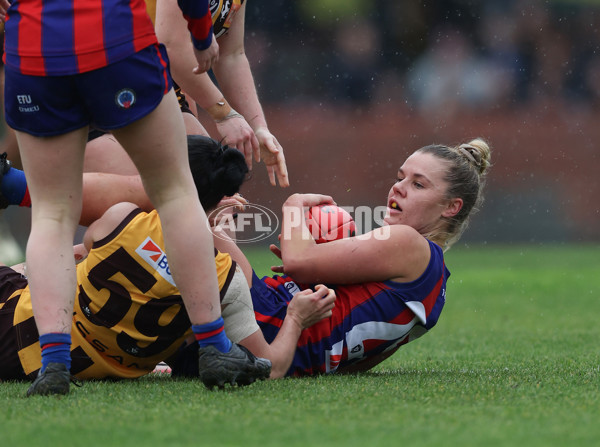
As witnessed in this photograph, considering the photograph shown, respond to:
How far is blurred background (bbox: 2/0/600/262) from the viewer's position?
53.3 ft

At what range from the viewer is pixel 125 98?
2.81 m

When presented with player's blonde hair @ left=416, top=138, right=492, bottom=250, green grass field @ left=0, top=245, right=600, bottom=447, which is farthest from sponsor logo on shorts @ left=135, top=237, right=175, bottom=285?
player's blonde hair @ left=416, top=138, right=492, bottom=250

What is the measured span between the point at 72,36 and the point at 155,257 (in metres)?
0.77

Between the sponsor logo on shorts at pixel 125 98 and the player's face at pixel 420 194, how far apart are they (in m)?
1.41

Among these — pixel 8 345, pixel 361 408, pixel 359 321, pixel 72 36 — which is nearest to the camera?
pixel 361 408

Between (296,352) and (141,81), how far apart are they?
1.24 metres

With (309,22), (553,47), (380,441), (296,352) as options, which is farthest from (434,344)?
(309,22)

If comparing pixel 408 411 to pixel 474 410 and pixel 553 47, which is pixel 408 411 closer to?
pixel 474 410

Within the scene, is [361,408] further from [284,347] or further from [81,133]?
[81,133]

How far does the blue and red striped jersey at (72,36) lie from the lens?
109 inches

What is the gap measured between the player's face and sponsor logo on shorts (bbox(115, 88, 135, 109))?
141 centimetres

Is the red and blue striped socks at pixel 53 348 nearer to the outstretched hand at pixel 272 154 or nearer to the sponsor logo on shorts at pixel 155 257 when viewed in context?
the sponsor logo on shorts at pixel 155 257

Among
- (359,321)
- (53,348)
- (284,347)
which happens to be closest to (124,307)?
(53,348)

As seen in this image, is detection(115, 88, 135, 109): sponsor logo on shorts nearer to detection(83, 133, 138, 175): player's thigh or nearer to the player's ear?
detection(83, 133, 138, 175): player's thigh
